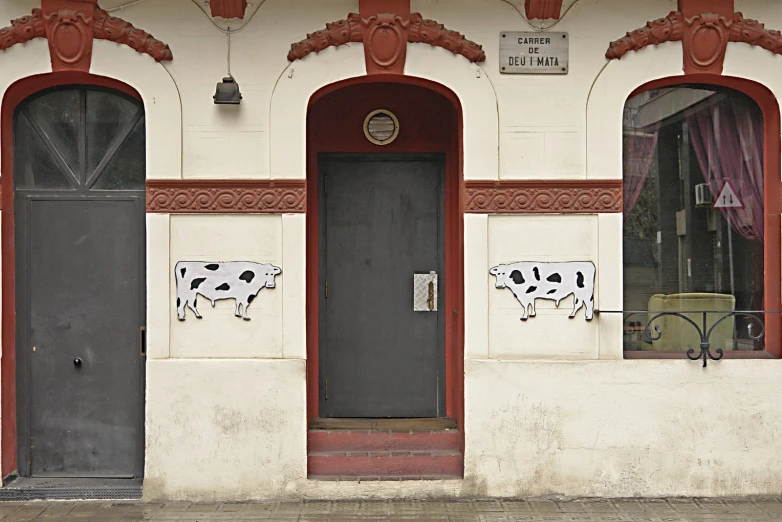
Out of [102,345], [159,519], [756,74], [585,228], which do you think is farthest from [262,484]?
[756,74]

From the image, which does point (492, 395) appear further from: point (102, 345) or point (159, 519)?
point (102, 345)

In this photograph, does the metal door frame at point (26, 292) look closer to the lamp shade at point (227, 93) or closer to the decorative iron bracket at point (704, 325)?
the lamp shade at point (227, 93)

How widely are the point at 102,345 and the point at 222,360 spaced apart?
3.72 feet

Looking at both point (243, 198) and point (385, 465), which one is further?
point (385, 465)

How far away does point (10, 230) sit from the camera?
6.98m

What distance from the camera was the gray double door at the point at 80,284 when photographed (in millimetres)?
7082

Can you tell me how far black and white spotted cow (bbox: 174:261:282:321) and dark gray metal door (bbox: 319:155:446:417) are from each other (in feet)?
3.89

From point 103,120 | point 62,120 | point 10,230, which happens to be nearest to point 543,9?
point 103,120

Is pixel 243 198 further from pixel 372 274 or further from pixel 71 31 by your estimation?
pixel 71 31

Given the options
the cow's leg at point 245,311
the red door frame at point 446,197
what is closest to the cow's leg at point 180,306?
the cow's leg at point 245,311

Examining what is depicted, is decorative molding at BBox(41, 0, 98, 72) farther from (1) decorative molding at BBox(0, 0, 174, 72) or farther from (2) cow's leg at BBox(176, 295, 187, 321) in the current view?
(2) cow's leg at BBox(176, 295, 187, 321)

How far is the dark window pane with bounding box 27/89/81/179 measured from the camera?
280 inches

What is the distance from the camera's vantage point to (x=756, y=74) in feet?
22.7

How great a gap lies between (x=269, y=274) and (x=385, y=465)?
1.94 meters
